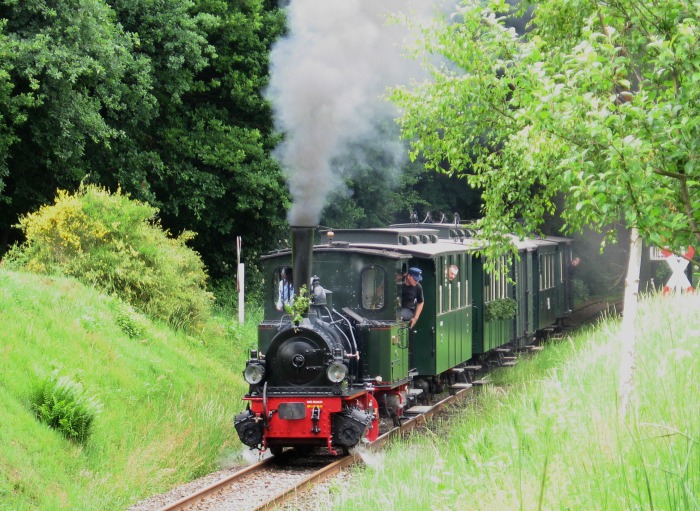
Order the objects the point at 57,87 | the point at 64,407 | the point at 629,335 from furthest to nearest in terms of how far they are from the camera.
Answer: the point at 57,87, the point at 64,407, the point at 629,335

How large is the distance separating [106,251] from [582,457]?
12003mm

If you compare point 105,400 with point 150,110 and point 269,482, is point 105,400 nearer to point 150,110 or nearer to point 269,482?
point 269,482

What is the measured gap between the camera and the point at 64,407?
1055cm

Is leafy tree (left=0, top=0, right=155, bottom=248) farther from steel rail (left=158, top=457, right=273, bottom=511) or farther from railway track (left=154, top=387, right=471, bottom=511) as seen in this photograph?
steel rail (left=158, top=457, right=273, bottom=511)

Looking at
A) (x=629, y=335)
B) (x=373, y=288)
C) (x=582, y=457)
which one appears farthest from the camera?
(x=373, y=288)

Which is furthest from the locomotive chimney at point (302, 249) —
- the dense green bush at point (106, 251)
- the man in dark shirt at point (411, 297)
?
the dense green bush at point (106, 251)

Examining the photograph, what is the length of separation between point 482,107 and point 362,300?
2.86 metres

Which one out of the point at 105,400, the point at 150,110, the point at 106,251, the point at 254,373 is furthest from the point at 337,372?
the point at 150,110

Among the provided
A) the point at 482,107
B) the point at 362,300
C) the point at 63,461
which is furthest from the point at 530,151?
the point at 63,461

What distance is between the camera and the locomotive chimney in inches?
433

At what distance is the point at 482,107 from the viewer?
39.6 feet

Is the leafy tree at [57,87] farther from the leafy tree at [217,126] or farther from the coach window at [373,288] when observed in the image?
the coach window at [373,288]

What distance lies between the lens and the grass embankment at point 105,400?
954cm

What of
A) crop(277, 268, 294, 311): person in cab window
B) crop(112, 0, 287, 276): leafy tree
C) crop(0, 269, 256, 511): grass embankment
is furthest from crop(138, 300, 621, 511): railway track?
crop(112, 0, 287, 276): leafy tree
